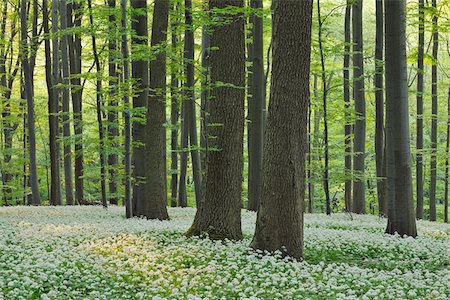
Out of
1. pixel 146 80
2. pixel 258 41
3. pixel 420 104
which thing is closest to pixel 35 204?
pixel 146 80

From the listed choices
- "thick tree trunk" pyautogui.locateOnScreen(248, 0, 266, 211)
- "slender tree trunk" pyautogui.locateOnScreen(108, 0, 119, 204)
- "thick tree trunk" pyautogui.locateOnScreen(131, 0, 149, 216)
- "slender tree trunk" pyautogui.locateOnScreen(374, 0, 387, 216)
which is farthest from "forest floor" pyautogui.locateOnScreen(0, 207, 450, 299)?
"slender tree trunk" pyautogui.locateOnScreen(374, 0, 387, 216)

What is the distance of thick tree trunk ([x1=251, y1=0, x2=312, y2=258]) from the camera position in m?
9.01

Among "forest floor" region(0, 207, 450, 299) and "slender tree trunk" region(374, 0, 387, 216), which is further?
"slender tree trunk" region(374, 0, 387, 216)

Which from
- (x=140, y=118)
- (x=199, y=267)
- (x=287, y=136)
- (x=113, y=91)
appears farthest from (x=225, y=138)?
(x=113, y=91)

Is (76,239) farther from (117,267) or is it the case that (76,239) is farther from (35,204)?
(35,204)

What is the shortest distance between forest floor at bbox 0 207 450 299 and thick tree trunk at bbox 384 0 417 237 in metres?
0.90

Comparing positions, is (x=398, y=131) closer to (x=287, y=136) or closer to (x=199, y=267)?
(x=287, y=136)

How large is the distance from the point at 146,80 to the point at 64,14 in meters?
7.30

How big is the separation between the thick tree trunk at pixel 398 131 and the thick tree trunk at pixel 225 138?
4476 mm

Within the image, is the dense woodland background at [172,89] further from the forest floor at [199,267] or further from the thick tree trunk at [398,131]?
→ the thick tree trunk at [398,131]

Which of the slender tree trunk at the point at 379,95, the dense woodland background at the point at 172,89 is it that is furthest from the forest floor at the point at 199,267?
the slender tree trunk at the point at 379,95

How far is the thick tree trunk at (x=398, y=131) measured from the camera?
12820 millimetres

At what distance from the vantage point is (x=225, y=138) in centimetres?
1095

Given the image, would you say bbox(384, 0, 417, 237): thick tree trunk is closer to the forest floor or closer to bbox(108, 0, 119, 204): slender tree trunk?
the forest floor
